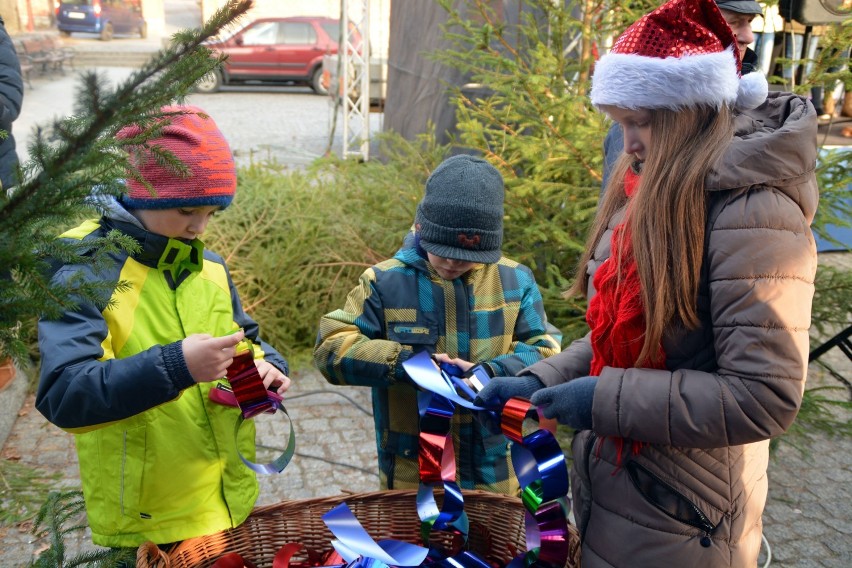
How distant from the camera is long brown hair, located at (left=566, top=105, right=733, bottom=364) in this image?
1599mm

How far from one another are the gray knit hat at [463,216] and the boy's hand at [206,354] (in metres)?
0.68

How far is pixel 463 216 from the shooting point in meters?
2.28

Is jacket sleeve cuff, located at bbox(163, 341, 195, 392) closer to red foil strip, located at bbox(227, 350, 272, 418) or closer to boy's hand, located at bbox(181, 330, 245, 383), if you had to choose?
boy's hand, located at bbox(181, 330, 245, 383)

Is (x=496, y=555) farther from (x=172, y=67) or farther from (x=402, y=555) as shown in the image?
(x=172, y=67)

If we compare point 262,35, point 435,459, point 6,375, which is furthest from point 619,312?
point 262,35

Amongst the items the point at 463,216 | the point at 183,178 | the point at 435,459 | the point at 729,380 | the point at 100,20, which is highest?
the point at 100,20

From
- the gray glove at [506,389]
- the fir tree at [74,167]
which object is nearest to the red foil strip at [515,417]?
the gray glove at [506,389]

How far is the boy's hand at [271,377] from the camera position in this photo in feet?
7.33

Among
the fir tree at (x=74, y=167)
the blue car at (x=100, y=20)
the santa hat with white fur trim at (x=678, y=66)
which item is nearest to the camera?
the fir tree at (x=74, y=167)

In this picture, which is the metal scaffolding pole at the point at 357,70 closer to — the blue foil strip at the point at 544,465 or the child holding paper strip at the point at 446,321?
the child holding paper strip at the point at 446,321

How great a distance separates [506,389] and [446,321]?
19.5 inches

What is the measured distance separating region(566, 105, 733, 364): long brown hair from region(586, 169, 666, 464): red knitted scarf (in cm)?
4

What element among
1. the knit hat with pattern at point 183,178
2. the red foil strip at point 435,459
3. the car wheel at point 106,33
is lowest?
the red foil strip at point 435,459

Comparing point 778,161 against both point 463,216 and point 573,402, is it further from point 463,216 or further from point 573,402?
point 463,216
